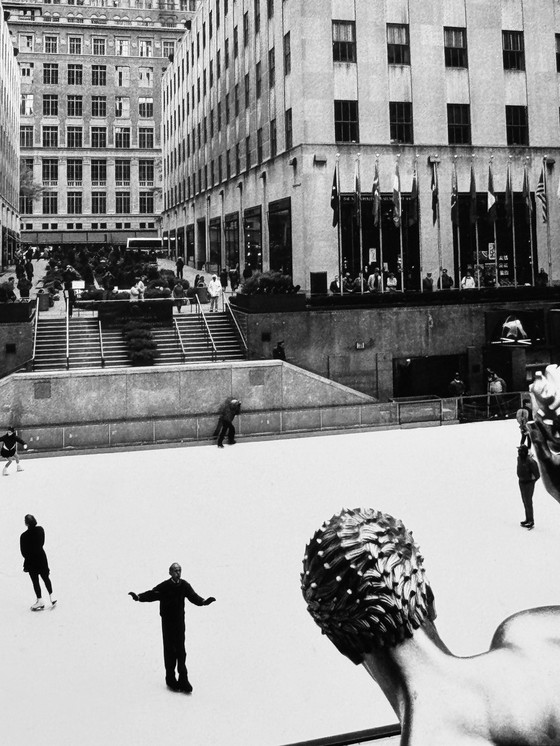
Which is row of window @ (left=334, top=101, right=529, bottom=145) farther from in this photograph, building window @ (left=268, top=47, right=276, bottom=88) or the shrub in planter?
the shrub in planter

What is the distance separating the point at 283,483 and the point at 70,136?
3953 inches

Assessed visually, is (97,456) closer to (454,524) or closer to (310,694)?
(454,524)

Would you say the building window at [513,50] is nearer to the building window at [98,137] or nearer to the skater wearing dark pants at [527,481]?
the skater wearing dark pants at [527,481]

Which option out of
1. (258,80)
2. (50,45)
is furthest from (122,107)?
(258,80)

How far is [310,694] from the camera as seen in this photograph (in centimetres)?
743

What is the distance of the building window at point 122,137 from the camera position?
106m

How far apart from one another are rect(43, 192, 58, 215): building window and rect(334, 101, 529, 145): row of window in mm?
75074

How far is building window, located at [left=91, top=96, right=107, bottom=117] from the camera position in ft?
348

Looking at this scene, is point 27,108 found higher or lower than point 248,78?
higher

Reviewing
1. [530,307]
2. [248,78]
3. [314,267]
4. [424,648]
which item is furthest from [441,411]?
[248,78]

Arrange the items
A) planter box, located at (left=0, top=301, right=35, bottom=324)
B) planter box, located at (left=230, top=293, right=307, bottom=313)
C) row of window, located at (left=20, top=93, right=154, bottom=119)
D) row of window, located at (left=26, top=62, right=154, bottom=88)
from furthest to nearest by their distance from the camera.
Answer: row of window, located at (left=26, top=62, right=154, bottom=88) → row of window, located at (left=20, top=93, right=154, bottom=119) → planter box, located at (left=230, top=293, right=307, bottom=313) → planter box, located at (left=0, top=301, right=35, bottom=324)

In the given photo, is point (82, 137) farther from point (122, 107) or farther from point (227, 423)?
point (227, 423)

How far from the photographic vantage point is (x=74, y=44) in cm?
10569

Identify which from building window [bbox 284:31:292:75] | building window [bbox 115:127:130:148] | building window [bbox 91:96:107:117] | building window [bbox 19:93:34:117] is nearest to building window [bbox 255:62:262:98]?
building window [bbox 284:31:292:75]
